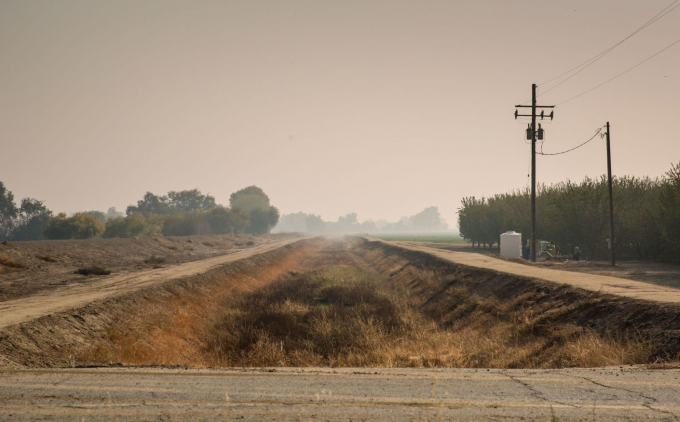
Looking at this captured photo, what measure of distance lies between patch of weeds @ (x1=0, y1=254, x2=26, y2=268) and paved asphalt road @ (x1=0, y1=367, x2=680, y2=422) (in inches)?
1012

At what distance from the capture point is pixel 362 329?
14.3 meters

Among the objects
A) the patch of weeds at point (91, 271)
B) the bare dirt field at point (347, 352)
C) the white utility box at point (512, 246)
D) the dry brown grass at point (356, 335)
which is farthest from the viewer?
the white utility box at point (512, 246)

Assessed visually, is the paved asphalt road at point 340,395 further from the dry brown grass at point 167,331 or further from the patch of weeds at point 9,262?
the patch of weeds at point 9,262

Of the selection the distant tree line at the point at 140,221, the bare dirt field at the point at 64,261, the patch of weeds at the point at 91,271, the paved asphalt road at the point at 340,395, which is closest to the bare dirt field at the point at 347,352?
the paved asphalt road at the point at 340,395

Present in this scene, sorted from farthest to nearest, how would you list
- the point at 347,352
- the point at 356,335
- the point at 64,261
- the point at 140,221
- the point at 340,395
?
the point at 140,221, the point at 64,261, the point at 356,335, the point at 347,352, the point at 340,395

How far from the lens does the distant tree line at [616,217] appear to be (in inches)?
1222

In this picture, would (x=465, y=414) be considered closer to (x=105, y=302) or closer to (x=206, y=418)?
(x=206, y=418)

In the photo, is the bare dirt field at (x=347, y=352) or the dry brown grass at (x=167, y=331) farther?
the dry brown grass at (x=167, y=331)

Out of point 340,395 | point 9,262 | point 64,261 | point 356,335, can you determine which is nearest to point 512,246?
point 356,335

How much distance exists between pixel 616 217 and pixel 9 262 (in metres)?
42.4

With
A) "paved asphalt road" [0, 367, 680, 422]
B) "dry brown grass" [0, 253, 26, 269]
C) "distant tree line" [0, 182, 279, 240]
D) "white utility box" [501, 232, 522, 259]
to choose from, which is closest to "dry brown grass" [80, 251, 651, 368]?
"paved asphalt road" [0, 367, 680, 422]

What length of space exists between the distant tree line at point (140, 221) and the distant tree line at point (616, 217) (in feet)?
192

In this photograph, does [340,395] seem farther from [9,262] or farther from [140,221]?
[140,221]

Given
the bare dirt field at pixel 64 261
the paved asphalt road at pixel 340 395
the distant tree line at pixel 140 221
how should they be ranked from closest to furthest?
the paved asphalt road at pixel 340 395 → the bare dirt field at pixel 64 261 → the distant tree line at pixel 140 221
